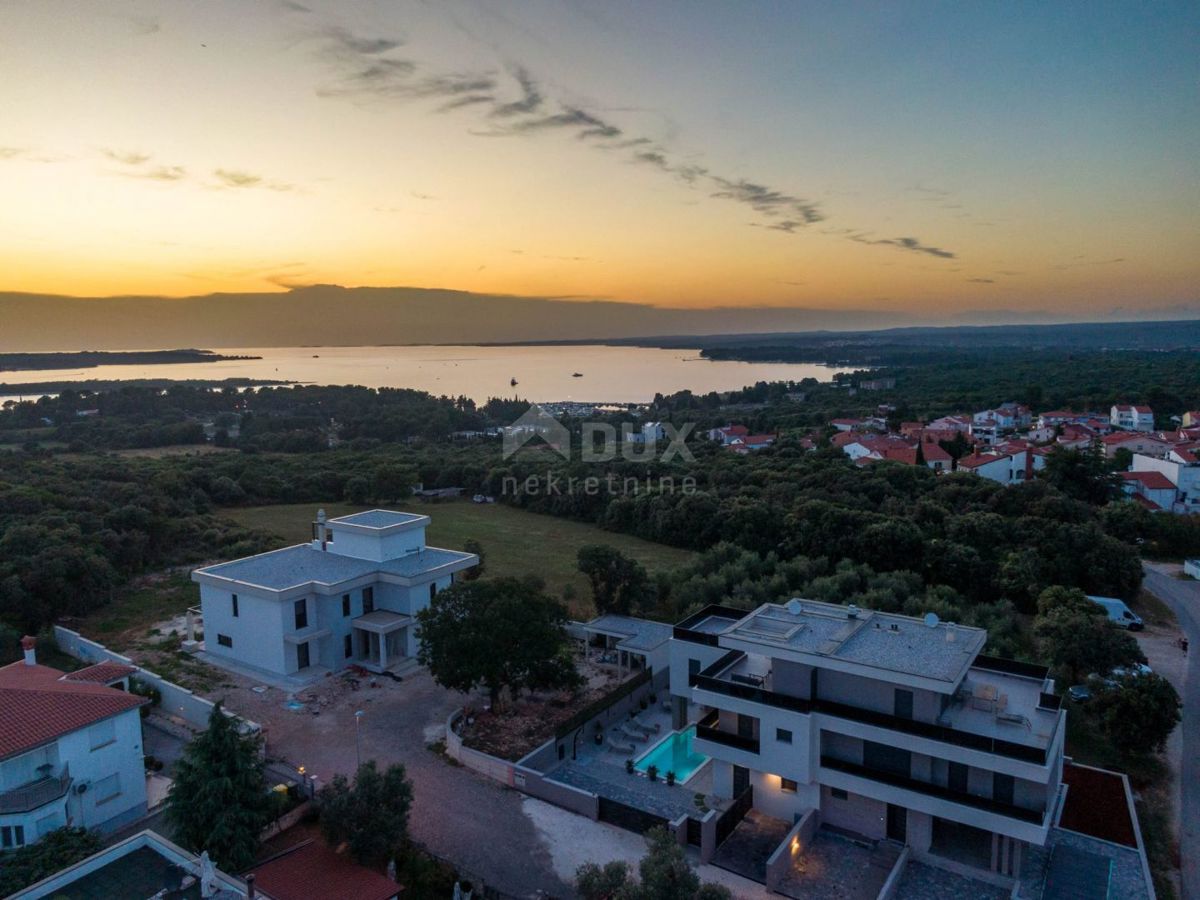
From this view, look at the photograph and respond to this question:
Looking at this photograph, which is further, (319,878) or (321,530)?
(321,530)

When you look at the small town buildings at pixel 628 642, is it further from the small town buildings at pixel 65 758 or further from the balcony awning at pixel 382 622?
the small town buildings at pixel 65 758

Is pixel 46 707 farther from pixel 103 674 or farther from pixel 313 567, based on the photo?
pixel 313 567

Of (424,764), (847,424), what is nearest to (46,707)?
(424,764)

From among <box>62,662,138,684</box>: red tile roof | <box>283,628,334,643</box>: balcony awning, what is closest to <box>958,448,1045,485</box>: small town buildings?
<box>283,628,334,643</box>: balcony awning

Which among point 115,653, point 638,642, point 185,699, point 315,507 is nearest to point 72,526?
point 115,653

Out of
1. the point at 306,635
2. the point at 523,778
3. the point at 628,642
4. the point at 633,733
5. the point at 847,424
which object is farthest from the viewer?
the point at 847,424

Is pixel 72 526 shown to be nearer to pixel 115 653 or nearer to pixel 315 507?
pixel 115 653
